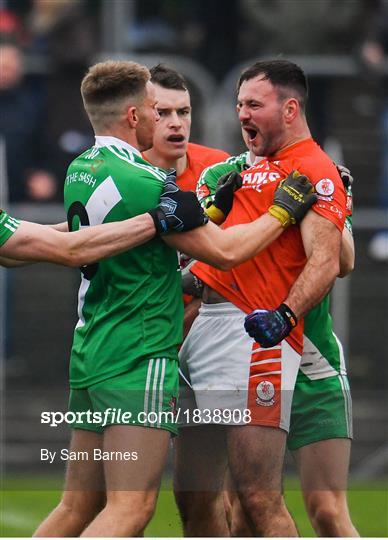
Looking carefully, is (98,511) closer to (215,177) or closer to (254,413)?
(254,413)

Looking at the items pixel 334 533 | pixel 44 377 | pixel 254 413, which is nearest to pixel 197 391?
pixel 254 413

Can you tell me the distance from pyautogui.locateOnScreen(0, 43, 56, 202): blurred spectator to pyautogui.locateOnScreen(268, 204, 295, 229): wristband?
5681 millimetres

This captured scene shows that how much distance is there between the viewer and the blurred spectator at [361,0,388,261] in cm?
A: 1191

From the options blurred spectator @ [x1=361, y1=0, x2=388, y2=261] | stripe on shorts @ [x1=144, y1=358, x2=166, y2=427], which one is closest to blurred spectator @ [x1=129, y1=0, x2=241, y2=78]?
blurred spectator @ [x1=361, y1=0, x2=388, y2=261]

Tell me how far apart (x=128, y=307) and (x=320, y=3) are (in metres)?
6.78

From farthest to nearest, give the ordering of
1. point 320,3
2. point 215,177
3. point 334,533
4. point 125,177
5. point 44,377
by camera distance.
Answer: point 320,3 < point 44,377 < point 215,177 < point 334,533 < point 125,177

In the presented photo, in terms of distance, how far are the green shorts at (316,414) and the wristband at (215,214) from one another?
84cm

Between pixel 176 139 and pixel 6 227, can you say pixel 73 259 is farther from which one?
pixel 176 139

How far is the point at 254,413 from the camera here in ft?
20.8

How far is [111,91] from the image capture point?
6.32 meters

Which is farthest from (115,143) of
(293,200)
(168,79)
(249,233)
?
(168,79)

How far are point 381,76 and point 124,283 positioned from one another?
6489 millimetres

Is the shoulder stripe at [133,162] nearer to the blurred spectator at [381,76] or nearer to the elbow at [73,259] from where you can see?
the elbow at [73,259]

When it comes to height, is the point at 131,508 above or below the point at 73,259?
below
